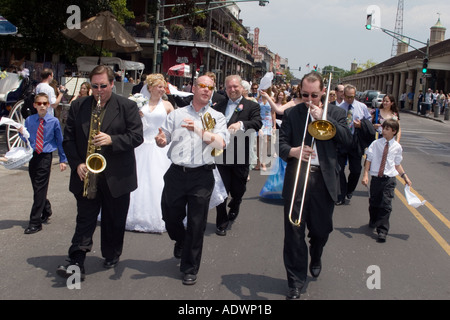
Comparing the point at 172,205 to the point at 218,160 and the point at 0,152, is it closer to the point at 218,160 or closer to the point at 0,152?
the point at 218,160

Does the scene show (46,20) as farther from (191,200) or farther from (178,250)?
(191,200)

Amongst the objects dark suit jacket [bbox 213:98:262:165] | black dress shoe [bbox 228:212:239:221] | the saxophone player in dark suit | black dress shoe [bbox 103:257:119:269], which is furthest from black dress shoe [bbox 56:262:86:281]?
black dress shoe [bbox 228:212:239:221]

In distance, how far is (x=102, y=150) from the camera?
4.61 metres

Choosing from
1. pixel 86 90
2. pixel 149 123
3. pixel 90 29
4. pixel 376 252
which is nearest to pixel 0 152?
pixel 86 90

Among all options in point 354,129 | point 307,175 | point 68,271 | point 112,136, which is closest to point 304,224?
point 307,175

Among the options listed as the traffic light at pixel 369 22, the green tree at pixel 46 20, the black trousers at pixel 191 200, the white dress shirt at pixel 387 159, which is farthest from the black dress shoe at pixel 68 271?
the traffic light at pixel 369 22

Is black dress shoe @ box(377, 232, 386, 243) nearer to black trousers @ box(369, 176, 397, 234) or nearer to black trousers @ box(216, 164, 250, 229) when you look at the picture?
black trousers @ box(369, 176, 397, 234)

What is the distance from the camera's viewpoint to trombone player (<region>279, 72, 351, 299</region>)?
4.33 meters

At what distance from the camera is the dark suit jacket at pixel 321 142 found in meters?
4.35

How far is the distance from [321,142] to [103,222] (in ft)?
7.14

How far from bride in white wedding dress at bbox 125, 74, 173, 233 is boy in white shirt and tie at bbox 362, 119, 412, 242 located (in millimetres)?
2757

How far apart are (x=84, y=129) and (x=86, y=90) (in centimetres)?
648

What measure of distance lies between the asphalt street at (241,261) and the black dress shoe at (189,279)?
0.04 m

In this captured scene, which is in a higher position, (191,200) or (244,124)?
(244,124)
